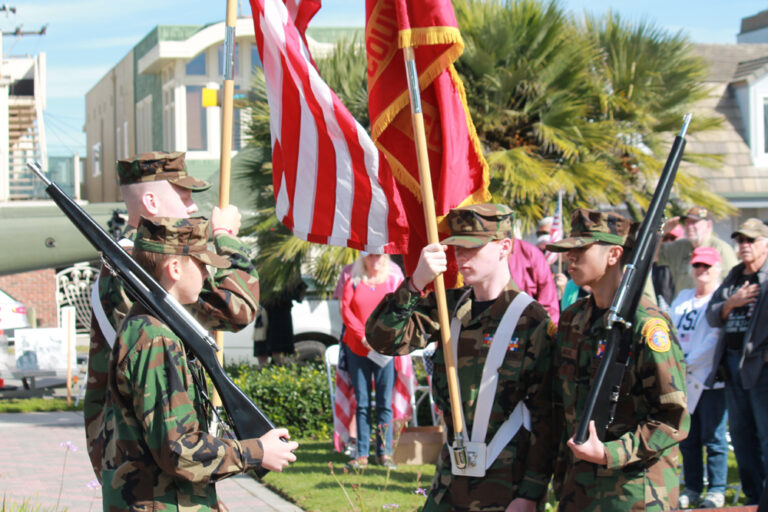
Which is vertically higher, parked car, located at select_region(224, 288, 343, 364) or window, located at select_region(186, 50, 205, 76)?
window, located at select_region(186, 50, 205, 76)

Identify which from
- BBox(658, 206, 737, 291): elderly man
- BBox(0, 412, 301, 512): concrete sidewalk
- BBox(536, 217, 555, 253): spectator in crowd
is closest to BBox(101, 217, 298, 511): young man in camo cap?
BBox(0, 412, 301, 512): concrete sidewalk

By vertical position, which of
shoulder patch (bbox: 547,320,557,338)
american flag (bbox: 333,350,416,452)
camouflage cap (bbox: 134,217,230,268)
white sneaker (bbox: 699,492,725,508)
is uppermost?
A: camouflage cap (bbox: 134,217,230,268)

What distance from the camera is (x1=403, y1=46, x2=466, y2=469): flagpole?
12.9 feet

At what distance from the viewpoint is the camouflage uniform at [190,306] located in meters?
4.07

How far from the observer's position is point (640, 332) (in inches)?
145

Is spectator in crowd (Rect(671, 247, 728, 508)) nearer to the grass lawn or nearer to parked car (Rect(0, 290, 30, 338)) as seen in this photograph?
the grass lawn

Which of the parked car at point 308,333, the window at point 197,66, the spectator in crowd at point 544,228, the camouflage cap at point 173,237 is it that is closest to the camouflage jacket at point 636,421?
the camouflage cap at point 173,237

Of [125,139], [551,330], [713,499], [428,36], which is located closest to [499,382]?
[551,330]

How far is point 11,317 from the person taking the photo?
50.6ft

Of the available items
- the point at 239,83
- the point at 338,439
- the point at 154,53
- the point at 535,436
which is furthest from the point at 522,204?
the point at 154,53

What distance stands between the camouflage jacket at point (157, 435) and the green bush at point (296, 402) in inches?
292

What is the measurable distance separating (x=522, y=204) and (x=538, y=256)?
12.3 ft

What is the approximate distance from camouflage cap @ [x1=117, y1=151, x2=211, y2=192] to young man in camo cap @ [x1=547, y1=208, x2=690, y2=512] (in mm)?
1625

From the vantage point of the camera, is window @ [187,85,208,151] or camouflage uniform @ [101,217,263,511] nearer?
camouflage uniform @ [101,217,263,511]
